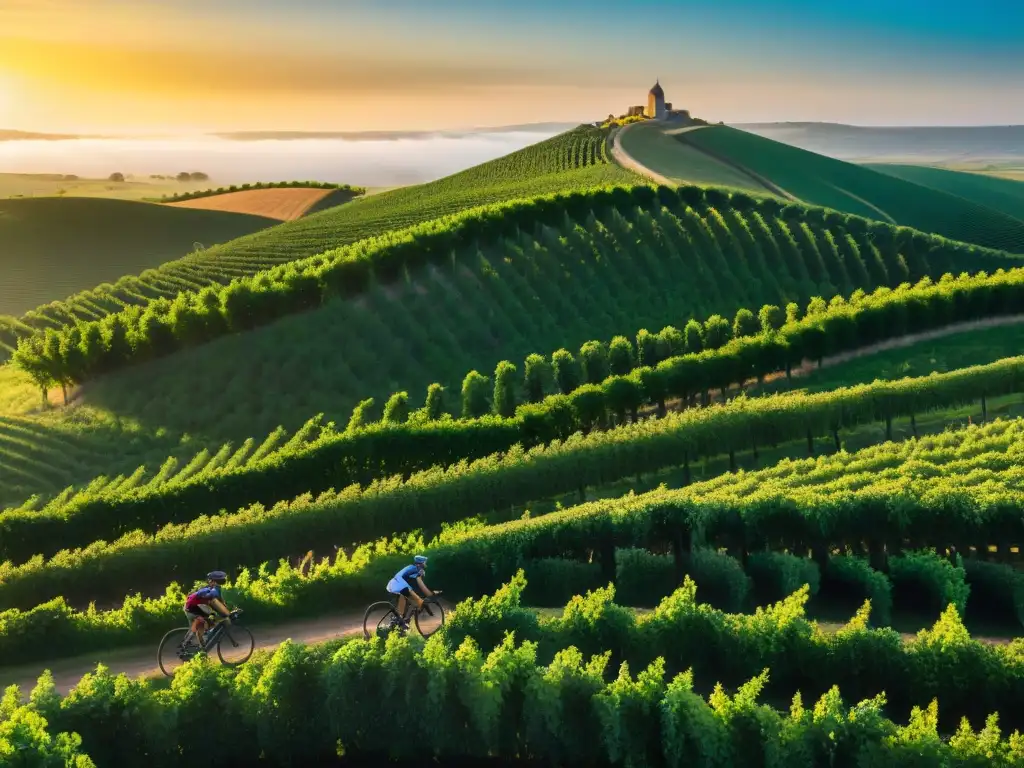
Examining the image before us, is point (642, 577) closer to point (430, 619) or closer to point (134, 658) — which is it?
point (430, 619)

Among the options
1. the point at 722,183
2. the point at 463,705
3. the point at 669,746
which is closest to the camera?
the point at 669,746

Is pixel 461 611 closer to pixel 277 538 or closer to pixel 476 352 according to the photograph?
pixel 277 538

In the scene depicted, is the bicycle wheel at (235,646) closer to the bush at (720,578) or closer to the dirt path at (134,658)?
the dirt path at (134,658)

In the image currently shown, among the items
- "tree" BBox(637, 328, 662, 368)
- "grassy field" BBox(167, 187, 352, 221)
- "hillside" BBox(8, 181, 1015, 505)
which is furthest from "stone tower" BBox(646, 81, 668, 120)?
"tree" BBox(637, 328, 662, 368)

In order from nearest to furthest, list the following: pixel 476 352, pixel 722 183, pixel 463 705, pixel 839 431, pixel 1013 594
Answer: pixel 463 705 < pixel 1013 594 < pixel 839 431 < pixel 476 352 < pixel 722 183

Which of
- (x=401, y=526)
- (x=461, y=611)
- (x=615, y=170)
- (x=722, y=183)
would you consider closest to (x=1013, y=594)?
(x=461, y=611)

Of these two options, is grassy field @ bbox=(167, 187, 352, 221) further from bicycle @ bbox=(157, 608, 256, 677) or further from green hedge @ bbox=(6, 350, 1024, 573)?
bicycle @ bbox=(157, 608, 256, 677)

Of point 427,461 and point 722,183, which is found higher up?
point 722,183

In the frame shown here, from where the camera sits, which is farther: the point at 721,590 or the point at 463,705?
the point at 721,590

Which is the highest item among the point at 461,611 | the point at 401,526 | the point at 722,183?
the point at 722,183
